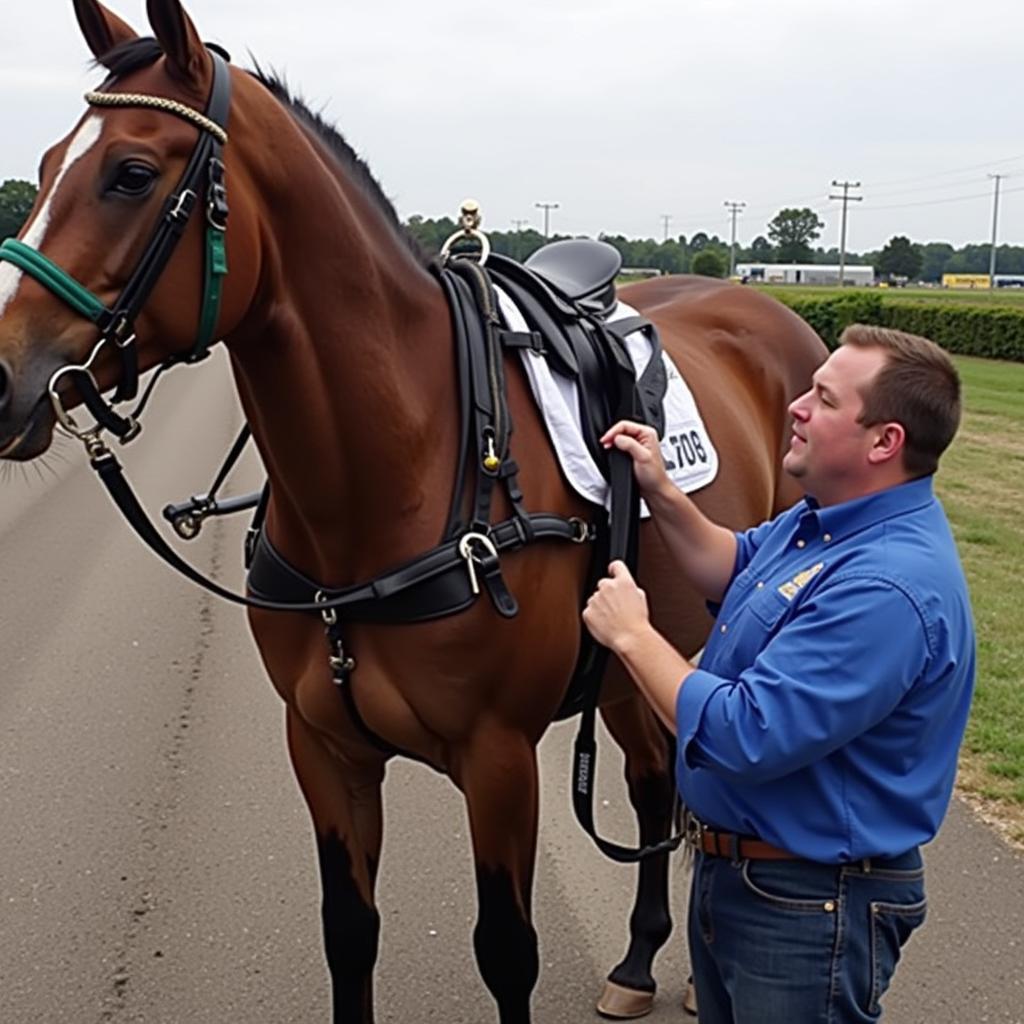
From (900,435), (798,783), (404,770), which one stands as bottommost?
(404,770)

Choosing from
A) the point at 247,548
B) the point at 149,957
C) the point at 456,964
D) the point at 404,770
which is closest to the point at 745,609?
the point at 247,548

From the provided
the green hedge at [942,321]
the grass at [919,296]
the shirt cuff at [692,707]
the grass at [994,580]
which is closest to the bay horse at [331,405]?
the shirt cuff at [692,707]

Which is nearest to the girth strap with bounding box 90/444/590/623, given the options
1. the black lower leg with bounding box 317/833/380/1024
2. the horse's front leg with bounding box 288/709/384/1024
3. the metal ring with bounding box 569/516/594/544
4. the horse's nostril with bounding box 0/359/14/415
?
the metal ring with bounding box 569/516/594/544

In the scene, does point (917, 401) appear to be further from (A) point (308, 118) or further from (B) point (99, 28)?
(B) point (99, 28)

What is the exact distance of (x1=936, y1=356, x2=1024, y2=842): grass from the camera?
4766 mm

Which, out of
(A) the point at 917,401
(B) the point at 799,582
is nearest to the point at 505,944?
(B) the point at 799,582

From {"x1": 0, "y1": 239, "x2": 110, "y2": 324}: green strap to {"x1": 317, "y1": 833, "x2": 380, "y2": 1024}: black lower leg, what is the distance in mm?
1444

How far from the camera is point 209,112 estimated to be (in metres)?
2.16

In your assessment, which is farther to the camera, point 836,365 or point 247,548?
point 247,548

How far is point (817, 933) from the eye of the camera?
2.04m

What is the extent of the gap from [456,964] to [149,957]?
2.85 ft

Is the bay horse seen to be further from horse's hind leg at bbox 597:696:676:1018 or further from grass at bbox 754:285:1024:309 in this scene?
grass at bbox 754:285:1024:309

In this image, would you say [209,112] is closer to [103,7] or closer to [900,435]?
[103,7]

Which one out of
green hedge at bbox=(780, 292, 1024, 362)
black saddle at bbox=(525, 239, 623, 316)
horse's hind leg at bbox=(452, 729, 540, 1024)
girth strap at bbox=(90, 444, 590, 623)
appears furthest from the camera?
green hedge at bbox=(780, 292, 1024, 362)
